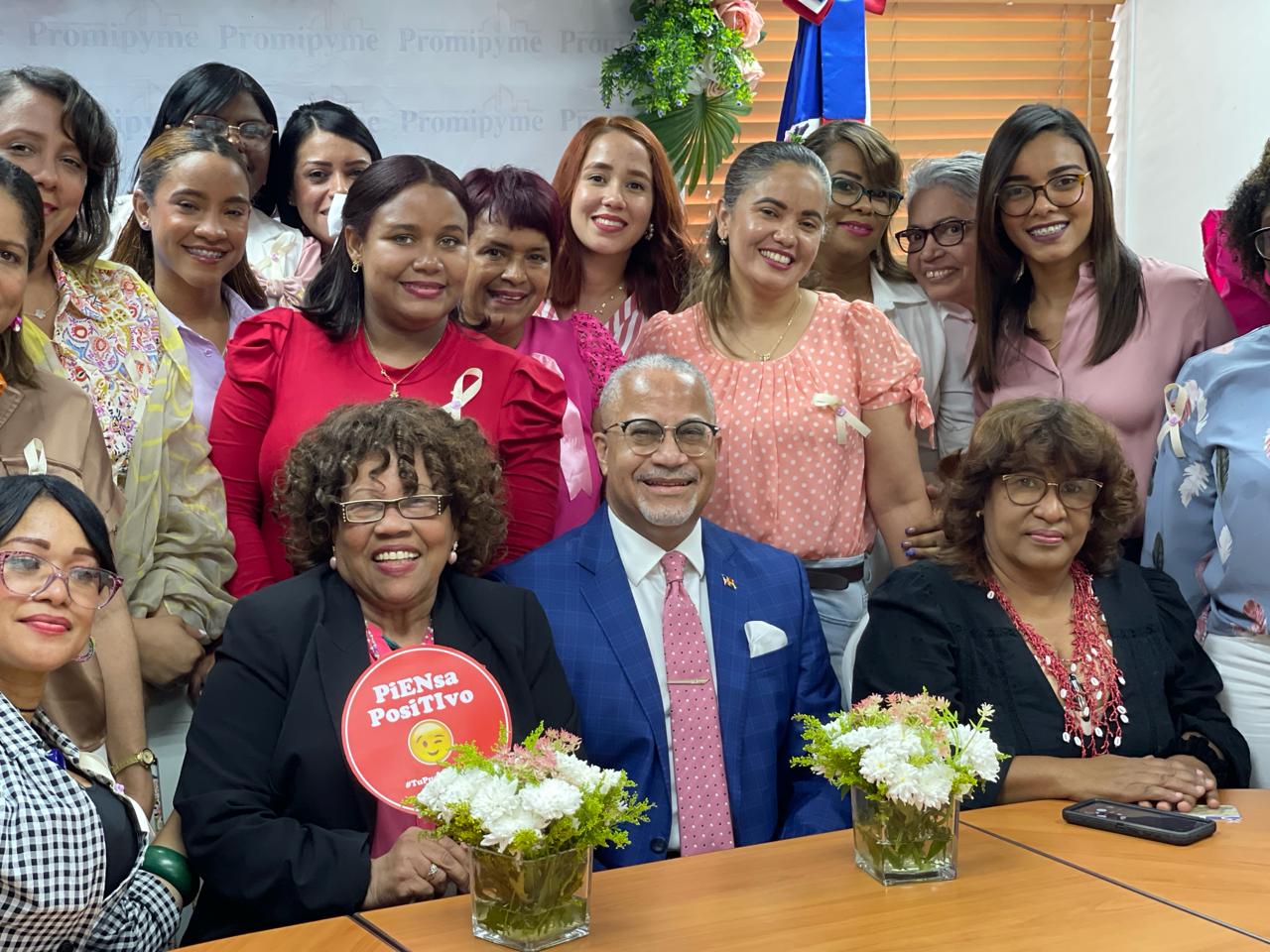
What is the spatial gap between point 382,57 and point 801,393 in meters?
2.42

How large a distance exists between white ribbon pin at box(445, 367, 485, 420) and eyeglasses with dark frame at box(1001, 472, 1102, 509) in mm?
1102

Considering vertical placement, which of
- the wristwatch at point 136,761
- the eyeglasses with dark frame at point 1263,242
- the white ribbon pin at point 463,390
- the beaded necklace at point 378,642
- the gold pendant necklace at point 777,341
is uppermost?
the eyeglasses with dark frame at point 1263,242

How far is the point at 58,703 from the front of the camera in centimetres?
249

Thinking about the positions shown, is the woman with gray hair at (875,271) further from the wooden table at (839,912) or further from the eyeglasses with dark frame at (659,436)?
the wooden table at (839,912)

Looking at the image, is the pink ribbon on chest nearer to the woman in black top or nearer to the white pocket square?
the white pocket square

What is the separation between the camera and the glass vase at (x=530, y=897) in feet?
6.15

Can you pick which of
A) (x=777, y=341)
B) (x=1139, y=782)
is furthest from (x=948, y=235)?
(x=1139, y=782)

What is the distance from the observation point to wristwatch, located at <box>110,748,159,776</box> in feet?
8.41

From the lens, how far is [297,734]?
2352mm

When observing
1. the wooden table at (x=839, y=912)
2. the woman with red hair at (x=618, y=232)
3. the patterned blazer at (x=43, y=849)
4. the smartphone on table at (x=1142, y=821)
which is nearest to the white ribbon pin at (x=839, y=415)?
the woman with red hair at (x=618, y=232)

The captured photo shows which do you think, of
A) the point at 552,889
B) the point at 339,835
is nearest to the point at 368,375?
the point at 339,835

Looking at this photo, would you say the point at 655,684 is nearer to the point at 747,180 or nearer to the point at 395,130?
the point at 747,180

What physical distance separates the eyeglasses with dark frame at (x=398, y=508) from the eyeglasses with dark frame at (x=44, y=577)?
0.53 meters

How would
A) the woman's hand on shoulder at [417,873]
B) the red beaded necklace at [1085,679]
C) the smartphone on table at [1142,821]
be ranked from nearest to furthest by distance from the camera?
the woman's hand on shoulder at [417,873] < the smartphone on table at [1142,821] < the red beaded necklace at [1085,679]
